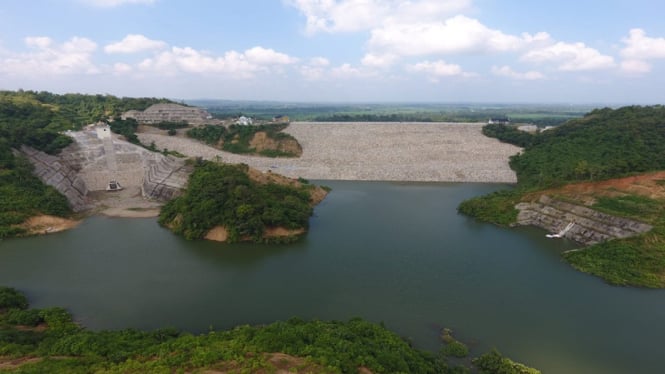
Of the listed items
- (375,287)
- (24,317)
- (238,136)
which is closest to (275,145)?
(238,136)

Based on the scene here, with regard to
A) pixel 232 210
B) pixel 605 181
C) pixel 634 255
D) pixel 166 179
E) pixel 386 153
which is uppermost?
pixel 386 153

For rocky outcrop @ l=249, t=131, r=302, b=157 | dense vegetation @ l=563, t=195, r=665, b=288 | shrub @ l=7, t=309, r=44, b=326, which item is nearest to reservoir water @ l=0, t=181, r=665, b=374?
dense vegetation @ l=563, t=195, r=665, b=288

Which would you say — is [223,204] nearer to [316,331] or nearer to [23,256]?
[23,256]

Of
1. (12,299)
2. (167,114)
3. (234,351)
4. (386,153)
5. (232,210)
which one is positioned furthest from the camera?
(167,114)

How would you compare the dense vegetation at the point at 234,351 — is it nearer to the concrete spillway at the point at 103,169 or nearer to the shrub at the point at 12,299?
the shrub at the point at 12,299

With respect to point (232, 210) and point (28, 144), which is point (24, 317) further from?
point (28, 144)

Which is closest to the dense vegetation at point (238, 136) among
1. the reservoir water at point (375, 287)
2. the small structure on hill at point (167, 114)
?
the small structure on hill at point (167, 114)

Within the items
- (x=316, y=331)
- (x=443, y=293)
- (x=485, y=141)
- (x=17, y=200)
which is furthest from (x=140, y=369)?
(x=485, y=141)

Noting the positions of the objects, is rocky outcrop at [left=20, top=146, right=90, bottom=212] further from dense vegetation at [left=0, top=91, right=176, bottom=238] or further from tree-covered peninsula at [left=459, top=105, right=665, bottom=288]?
tree-covered peninsula at [left=459, top=105, right=665, bottom=288]
